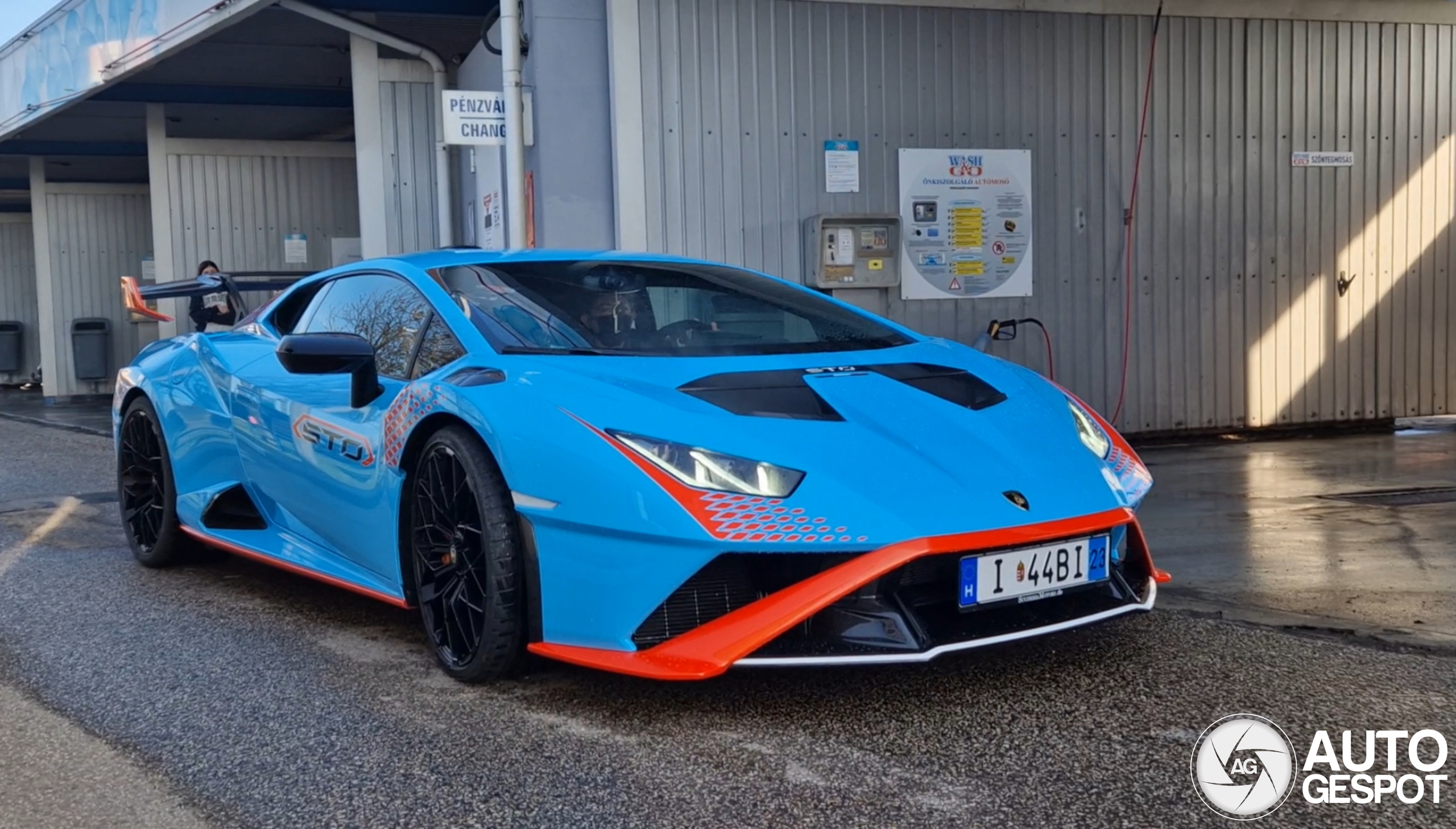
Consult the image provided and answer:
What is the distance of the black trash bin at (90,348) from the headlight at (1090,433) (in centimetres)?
1869

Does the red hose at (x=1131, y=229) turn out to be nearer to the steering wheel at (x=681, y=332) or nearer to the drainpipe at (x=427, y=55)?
the drainpipe at (x=427, y=55)

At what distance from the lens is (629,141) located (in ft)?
26.2

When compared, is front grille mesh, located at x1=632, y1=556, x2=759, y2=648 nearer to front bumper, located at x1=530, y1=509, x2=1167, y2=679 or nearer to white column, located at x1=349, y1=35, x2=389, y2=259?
front bumper, located at x1=530, y1=509, x2=1167, y2=679

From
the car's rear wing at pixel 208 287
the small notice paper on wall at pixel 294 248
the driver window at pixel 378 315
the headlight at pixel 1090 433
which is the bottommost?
the headlight at pixel 1090 433

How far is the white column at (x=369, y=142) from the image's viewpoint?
33.9 feet

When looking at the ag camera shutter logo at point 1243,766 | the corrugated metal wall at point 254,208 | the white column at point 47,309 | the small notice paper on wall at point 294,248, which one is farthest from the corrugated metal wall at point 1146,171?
the white column at point 47,309

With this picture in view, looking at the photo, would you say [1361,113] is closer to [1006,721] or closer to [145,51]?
[1006,721]

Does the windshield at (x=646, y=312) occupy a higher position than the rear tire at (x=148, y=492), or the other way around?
the windshield at (x=646, y=312)

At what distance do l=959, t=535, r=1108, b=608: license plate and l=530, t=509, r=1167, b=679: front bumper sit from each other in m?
0.03

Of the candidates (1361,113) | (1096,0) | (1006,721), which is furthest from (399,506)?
(1361,113)

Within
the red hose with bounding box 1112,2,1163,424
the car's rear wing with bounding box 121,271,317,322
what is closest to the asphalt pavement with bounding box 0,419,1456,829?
the car's rear wing with bounding box 121,271,317,322

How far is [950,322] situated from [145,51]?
7.31 metres

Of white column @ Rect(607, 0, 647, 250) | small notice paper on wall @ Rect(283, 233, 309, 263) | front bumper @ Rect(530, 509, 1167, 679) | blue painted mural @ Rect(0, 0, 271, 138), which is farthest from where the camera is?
small notice paper on wall @ Rect(283, 233, 309, 263)

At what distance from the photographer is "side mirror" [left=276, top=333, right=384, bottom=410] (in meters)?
3.82
